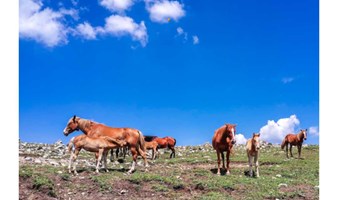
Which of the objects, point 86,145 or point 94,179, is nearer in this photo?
point 94,179

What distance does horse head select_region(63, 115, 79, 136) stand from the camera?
21.9 m

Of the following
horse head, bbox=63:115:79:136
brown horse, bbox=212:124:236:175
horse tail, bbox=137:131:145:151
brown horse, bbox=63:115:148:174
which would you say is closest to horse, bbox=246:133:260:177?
brown horse, bbox=212:124:236:175

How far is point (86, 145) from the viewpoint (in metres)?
18.8

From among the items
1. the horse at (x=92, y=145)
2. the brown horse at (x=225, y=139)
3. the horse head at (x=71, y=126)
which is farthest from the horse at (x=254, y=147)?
the horse head at (x=71, y=126)

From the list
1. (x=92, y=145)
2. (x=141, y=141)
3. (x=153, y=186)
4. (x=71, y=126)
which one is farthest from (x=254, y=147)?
(x=71, y=126)

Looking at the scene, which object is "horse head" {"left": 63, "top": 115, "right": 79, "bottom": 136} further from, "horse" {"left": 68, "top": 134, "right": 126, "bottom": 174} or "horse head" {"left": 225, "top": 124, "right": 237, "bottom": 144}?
"horse head" {"left": 225, "top": 124, "right": 237, "bottom": 144}

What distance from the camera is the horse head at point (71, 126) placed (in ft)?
71.9

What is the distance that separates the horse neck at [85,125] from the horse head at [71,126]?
0.20 meters

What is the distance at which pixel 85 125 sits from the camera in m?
21.7

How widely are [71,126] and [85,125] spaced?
2.83 ft
